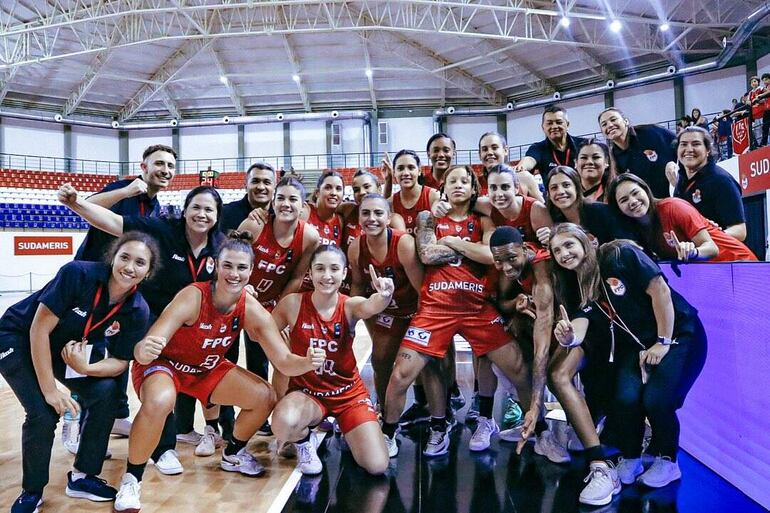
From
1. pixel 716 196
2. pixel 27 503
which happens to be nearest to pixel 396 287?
pixel 716 196

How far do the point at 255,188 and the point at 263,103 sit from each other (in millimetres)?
18676

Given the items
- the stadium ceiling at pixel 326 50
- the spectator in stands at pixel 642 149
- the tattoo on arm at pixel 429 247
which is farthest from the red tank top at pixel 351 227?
the stadium ceiling at pixel 326 50

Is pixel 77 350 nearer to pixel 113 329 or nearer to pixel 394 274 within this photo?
pixel 113 329

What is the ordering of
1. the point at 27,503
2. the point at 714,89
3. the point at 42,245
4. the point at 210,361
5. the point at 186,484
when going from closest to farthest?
the point at 27,503 < the point at 186,484 < the point at 210,361 < the point at 714,89 < the point at 42,245

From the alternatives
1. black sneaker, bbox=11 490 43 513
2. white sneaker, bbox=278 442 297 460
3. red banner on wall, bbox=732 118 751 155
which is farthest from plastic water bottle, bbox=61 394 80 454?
red banner on wall, bbox=732 118 751 155

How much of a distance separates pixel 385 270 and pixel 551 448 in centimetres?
162

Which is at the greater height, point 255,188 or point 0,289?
point 255,188

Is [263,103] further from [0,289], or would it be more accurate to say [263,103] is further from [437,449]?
[437,449]

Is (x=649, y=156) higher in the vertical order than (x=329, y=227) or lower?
higher

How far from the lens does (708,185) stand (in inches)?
141

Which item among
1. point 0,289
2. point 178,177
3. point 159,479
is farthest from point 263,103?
point 159,479

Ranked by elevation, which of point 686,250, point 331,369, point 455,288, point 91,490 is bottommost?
point 91,490

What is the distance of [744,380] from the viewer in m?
2.72

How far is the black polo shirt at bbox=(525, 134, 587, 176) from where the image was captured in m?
4.47
